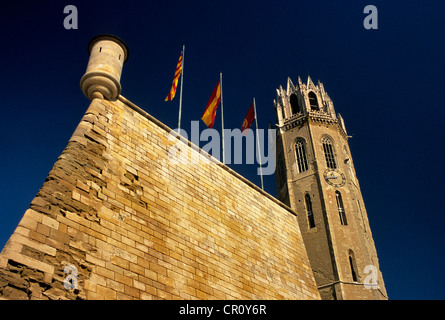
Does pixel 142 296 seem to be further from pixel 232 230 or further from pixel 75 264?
pixel 232 230

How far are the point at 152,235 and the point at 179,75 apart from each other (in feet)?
21.7

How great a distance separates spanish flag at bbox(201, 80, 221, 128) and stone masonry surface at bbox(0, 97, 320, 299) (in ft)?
8.80

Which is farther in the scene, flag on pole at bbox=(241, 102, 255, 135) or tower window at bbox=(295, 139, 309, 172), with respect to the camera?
tower window at bbox=(295, 139, 309, 172)

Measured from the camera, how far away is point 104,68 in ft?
27.2

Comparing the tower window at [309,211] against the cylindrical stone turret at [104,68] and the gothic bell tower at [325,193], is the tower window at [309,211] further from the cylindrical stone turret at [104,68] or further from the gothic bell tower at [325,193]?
the cylindrical stone turret at [104,68]

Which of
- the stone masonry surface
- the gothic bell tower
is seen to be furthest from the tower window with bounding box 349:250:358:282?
the stone masonry surface

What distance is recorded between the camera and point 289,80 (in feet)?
131

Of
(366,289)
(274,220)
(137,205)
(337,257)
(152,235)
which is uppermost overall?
(337,257)

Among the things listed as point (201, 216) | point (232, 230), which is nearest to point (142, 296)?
point (201, 216)

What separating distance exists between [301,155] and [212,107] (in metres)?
20.5

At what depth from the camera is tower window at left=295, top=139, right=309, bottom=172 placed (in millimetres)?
31719

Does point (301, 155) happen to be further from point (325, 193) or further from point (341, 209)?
point (341, 209)

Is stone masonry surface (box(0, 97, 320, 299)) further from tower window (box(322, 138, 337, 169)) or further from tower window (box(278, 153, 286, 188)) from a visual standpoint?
tower window (box(278, 153, 286, 188))

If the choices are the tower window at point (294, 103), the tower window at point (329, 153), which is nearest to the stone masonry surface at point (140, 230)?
the tower window at point (329, 153)
